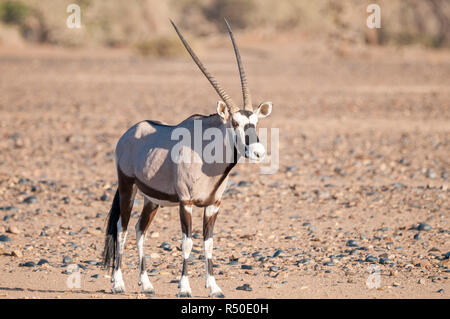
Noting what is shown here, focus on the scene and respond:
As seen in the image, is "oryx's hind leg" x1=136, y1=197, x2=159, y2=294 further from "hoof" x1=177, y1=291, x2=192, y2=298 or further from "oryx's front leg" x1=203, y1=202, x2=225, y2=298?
"oryx's front leg" x1=203, y1=202, x2=225, y2=298

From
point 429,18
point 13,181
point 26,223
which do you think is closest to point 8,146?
point 13,181

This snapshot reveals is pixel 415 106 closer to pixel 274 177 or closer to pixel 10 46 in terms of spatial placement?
pixel 274 177

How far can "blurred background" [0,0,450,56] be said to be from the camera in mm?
47750

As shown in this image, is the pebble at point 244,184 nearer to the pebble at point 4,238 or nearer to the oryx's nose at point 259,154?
the pebble at point 4,238

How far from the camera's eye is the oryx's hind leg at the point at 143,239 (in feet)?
21.8

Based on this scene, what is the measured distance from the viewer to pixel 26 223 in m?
9.20

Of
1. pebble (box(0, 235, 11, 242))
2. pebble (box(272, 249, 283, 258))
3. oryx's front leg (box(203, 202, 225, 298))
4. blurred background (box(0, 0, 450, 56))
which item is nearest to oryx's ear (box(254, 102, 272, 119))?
oryx's front leg (box(203, 202, 225, 298))

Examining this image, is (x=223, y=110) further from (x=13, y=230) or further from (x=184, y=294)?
(x=13, y=230)

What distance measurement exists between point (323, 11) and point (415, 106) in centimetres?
3898

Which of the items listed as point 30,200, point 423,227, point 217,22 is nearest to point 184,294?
point 423,227

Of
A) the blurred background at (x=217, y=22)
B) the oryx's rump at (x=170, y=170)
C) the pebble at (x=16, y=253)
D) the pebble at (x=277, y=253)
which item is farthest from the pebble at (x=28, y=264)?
the blurred background at (x=217, y=22)

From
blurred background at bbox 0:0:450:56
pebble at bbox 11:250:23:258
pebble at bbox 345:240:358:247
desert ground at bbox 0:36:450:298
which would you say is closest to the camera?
desert ground at bbox 0:36:450:298

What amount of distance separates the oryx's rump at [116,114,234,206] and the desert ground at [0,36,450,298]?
0.91 m

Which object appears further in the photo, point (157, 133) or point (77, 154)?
point (77, 154)
